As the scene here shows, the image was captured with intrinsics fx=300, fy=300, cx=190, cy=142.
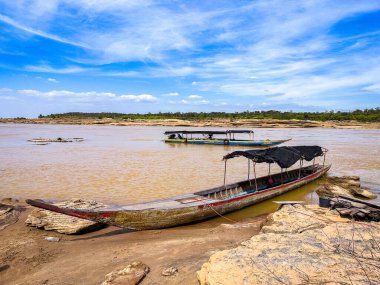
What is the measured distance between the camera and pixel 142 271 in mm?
5707

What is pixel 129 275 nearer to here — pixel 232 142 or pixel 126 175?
pixel 126 175

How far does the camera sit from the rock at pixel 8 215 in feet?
28.7

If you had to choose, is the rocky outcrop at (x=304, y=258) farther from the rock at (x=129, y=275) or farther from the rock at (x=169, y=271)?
the rock at (x=129, y=275)

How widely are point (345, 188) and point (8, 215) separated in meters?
13.2

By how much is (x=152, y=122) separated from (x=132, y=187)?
6910 cm

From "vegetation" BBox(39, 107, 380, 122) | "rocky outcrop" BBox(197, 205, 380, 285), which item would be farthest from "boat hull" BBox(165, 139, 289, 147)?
"vegetation" BBox(39, 107, 380, 122)

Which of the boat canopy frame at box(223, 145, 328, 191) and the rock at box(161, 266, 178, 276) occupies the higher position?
the boat canopy frame at box(223, 145, 328, 191)

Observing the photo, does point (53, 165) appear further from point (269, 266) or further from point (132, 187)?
point (269, 266)

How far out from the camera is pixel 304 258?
486 cm

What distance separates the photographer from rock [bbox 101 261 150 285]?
17.5 ft

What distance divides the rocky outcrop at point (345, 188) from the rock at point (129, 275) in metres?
7.34

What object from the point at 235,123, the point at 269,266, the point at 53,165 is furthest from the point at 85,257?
the point at 235,123

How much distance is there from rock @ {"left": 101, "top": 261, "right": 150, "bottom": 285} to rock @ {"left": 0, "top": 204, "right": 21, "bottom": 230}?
4750 millimetres

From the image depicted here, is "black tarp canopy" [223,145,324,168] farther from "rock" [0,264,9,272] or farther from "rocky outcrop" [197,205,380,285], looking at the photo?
"rock" [0,264,9,272]
